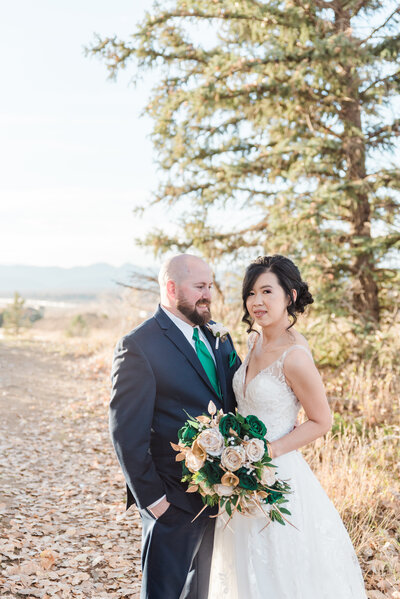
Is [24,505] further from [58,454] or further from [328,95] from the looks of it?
[328,95]

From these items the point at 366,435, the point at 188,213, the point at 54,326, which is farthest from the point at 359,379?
the point at 54,326

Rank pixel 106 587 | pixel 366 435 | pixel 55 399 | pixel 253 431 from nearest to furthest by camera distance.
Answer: pixel 253 431 < pixel 106 587 < pixel 366 435 < pixel 55 399

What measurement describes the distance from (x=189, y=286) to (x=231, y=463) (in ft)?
3.41

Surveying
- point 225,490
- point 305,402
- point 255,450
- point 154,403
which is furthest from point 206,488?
point 305,402

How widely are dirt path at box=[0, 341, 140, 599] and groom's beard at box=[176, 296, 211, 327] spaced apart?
2.58 m

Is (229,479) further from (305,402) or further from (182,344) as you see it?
(182,344)

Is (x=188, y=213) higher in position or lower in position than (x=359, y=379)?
higher

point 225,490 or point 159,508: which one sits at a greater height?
point 225,490

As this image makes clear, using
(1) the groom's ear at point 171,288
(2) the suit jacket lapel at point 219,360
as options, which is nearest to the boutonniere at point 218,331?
(2) the suit jacket lapel at point 219,360

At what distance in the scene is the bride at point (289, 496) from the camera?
292 centimetres

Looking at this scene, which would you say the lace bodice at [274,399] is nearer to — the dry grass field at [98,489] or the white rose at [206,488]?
the white rose at [206,488]

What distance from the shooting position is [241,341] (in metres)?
8.87

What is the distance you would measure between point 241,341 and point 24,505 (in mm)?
4154

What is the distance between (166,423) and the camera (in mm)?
3012
